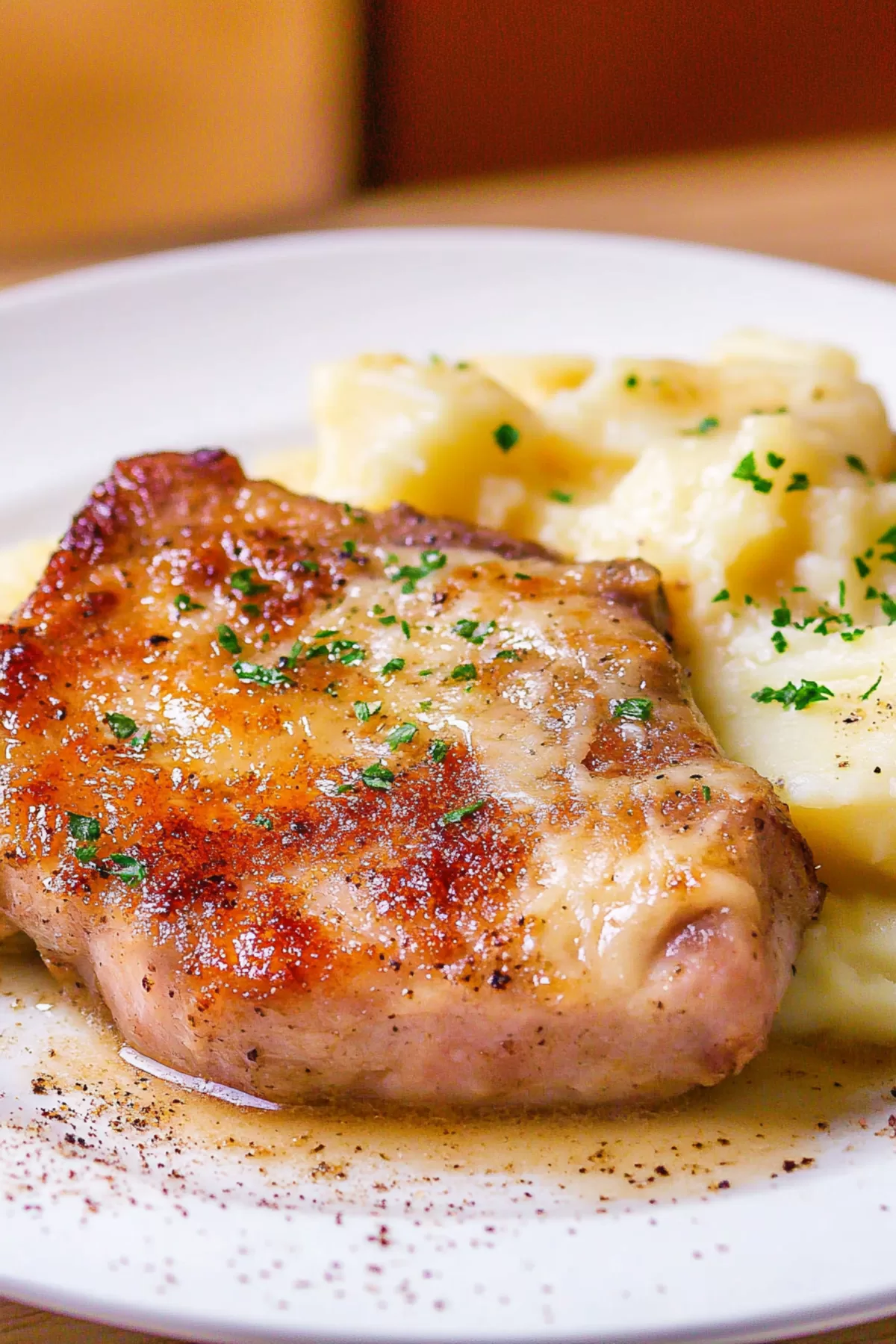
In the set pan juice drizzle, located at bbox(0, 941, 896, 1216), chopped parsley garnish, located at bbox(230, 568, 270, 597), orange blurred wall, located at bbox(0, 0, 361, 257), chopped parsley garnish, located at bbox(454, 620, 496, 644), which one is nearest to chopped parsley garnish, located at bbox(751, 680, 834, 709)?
chopped parsley garnish, located at bbox(454, 620, 496, 644)

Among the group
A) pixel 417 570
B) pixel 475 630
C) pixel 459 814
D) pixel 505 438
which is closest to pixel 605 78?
pixel 505 438

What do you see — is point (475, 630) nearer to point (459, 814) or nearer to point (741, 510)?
point (459, 814)

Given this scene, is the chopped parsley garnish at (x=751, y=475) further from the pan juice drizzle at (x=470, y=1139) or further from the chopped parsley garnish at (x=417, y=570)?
the pan juice drizzle at (x=470, y=1139)

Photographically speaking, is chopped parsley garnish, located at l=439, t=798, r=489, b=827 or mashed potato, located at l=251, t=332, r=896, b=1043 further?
mashed potato, located at l=251, t=332, r=896, b=1043

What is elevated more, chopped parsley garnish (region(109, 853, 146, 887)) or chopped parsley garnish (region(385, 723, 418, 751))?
chopped parsley garnish (region(385, 723, 418, 751))

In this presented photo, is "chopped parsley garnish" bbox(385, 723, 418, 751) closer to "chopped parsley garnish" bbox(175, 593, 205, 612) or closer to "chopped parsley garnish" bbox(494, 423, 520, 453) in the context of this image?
"chopped parsley garnish" bbox(175, 593, 205, 612)

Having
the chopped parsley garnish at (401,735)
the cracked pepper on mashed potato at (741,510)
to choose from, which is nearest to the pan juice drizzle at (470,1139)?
the cracked pepper on mashed potato at (741,510)

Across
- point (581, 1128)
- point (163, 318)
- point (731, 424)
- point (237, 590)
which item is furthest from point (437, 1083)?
point (163, 318)
